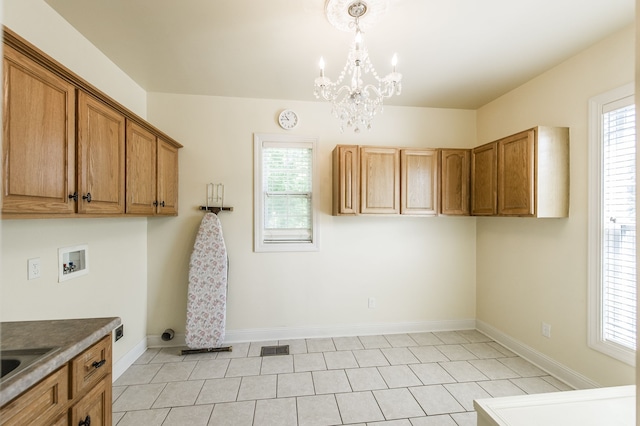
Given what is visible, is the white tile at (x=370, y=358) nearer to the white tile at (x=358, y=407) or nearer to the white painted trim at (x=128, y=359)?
the white tile at (x=358, y=407)

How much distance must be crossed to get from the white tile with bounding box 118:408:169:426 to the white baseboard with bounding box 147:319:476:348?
1.03 m

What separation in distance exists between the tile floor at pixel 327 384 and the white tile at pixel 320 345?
0.01 meters

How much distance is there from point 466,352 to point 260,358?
7.25 feet

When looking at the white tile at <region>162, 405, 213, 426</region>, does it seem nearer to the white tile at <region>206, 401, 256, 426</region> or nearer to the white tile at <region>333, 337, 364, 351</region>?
the white tile at <region>206, 401, 256, 426</region>

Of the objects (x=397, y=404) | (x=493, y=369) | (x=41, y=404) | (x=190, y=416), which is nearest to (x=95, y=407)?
(x=41, y=404)

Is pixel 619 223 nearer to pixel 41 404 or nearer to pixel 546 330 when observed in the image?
pixel 546 330

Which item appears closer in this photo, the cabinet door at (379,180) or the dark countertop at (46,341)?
the dark countertop at (46,341)

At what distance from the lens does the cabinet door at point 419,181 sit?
9.67ft

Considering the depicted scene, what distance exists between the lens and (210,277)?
110 inches

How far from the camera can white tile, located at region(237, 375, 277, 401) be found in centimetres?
210

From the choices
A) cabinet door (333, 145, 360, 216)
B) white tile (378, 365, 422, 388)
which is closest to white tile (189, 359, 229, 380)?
white tile (378, 365, 422, 388)

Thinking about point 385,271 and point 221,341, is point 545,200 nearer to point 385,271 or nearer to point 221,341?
point 385,271

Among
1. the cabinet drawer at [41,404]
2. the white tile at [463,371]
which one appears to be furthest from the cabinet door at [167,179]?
the white tile at [463,371]

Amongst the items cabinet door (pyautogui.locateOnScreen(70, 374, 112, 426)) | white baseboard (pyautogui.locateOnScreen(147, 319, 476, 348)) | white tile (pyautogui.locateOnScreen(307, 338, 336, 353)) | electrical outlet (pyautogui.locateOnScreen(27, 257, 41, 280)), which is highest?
electrical outlet (pyautogui.locateOnScreen(27, 257, 41, 280))
